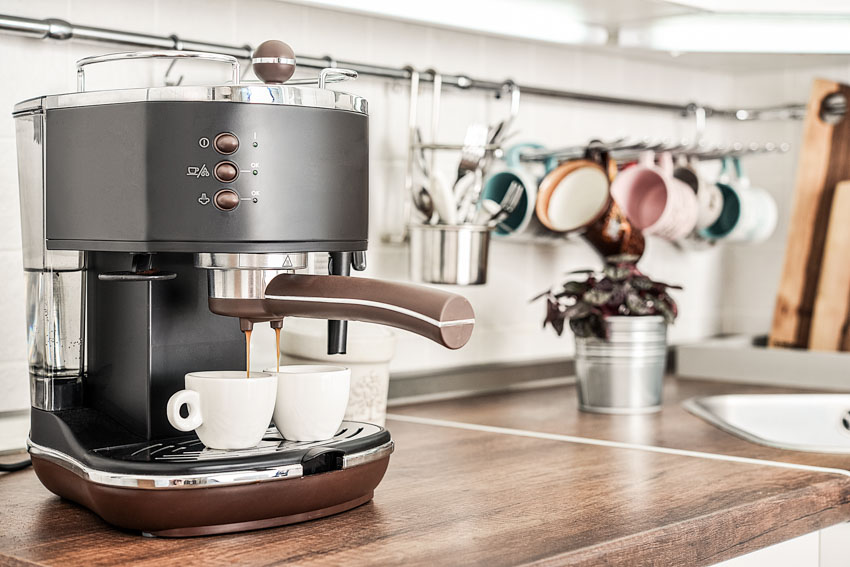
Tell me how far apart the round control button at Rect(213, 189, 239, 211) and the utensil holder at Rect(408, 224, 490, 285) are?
2.17ft

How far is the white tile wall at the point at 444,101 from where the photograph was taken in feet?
3.92

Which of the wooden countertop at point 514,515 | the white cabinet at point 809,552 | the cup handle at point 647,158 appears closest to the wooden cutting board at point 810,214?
the cup handle at point 647,158

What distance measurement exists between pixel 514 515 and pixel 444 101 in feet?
2.85

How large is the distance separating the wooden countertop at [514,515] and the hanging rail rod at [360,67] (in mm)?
471

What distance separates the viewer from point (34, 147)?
93 centimetres

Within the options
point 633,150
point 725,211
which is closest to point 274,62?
point 633,150

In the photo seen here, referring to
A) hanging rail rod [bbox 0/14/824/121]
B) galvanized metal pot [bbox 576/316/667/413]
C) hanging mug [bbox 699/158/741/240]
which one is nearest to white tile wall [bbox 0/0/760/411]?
hanging rail rod [bbox 0/14/824/121]

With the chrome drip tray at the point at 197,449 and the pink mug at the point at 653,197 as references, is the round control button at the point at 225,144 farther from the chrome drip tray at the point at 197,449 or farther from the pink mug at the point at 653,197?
the pink mug at the point at 653,197

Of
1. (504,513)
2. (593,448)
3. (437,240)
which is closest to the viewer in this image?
(504,513)

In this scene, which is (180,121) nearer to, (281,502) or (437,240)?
(281,502)

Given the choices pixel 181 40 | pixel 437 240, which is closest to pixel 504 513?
pixel 437 240

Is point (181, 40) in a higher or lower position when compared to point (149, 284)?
higher

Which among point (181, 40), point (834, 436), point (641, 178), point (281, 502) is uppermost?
point (181, 40)

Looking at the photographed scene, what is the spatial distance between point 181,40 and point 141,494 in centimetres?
65
